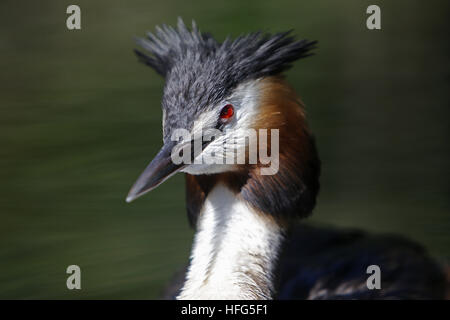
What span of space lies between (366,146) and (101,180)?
5.95ft

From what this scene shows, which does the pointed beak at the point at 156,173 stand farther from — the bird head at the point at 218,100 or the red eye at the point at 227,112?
the red eye at the point at 227,112

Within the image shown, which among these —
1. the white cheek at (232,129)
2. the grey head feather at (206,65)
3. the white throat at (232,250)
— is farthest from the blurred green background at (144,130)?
the grey head feather at (206,65)

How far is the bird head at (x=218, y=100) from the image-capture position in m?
3.03

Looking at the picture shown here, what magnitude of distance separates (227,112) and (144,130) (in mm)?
2229

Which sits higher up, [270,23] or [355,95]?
[270,23]

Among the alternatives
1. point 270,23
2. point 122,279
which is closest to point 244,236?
point 122,279

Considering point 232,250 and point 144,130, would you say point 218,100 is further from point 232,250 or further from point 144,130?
point 144,130

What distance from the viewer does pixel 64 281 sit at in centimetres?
435

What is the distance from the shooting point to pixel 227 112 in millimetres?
3090

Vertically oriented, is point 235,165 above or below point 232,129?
below

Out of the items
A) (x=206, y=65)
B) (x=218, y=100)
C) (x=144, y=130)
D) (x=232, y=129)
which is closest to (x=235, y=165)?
(x=232, y=129)

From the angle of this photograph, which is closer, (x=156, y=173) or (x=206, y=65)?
(x=156, y=173)
